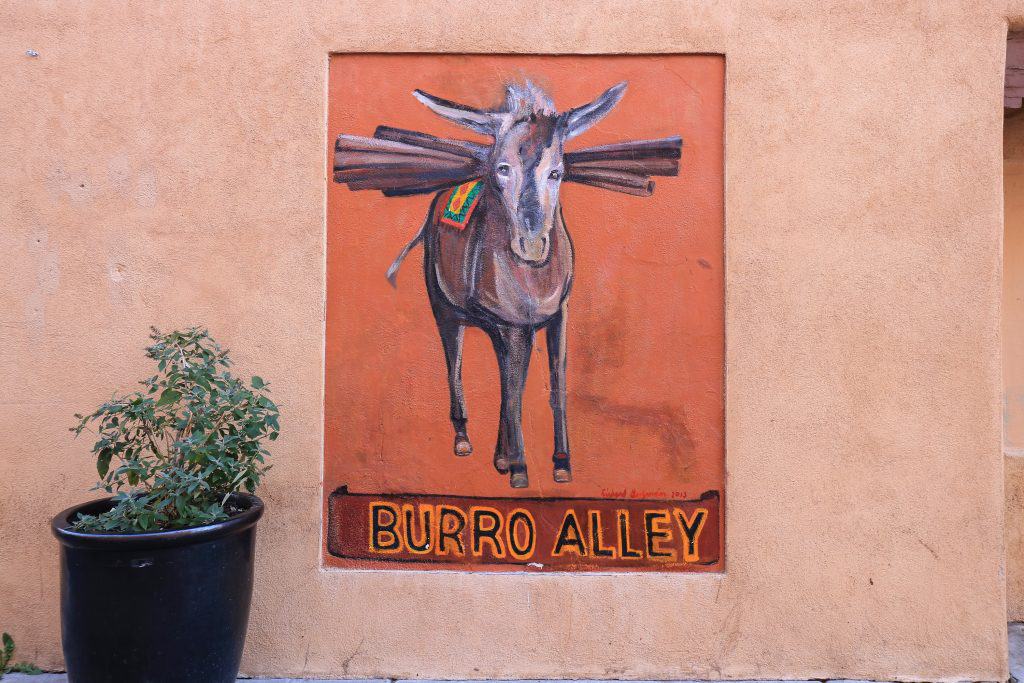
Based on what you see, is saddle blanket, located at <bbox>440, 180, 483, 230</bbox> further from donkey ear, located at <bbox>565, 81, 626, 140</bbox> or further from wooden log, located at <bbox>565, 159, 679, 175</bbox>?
wooden log, located at <bbox>565, 159, 679, 175</bbox>

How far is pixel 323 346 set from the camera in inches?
151

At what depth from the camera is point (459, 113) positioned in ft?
12.9

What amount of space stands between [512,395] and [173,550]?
1.66 m

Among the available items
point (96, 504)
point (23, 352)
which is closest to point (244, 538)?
point (96, 504)

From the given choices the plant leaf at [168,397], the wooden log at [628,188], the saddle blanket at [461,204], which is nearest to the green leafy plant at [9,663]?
the plant leaf at [168,397]

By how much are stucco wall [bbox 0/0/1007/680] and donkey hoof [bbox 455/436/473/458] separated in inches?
23.2

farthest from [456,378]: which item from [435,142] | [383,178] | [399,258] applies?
[435,142]

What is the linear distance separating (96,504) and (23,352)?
1017 millimetres

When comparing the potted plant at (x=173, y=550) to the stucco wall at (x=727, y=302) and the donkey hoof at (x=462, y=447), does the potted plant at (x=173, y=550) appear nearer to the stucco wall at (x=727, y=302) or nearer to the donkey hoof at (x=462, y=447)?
the stucco wall at (x=727, y=302)

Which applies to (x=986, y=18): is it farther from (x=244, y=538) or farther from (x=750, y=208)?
(x=244, y=538)

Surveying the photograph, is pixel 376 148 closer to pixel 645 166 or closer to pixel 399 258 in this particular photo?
pixel 399 258

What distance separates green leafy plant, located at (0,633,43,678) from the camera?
Result: 378cm

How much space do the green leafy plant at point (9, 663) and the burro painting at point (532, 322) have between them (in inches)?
59.3

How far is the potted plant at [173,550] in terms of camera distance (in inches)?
116
